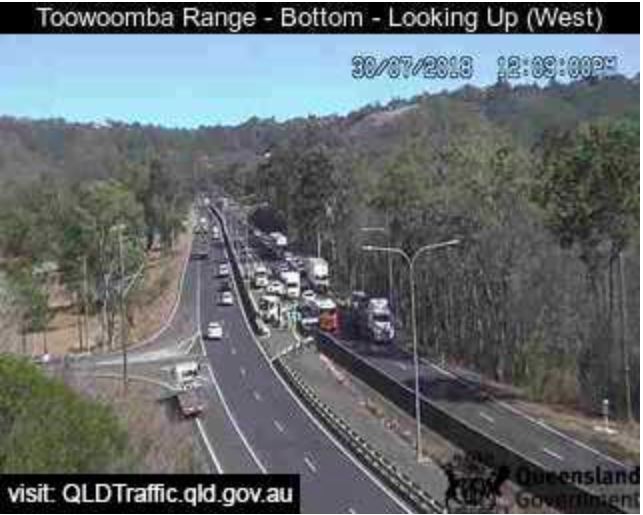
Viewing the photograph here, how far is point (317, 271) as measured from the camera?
2373cm

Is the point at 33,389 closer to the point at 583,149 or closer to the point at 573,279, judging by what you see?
the point at 583,149

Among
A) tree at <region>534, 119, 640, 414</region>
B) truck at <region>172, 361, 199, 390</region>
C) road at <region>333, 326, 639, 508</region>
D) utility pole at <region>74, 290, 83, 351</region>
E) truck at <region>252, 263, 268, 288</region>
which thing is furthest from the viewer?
utility pole at <region>74, 290, 83, 351</region>

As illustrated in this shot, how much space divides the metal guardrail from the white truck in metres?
4.49

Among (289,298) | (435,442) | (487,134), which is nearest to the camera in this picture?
(435,442)

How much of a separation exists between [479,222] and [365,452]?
38.3 feet

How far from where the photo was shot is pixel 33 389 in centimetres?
977

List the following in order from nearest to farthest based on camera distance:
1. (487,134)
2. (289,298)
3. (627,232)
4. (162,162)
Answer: (627,232), (289,298), (487,134), (162,162)

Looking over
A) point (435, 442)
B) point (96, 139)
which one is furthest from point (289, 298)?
point (96, 139)

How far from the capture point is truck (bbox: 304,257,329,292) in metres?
21.0

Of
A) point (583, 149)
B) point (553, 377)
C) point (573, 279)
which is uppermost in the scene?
point (583, 149)

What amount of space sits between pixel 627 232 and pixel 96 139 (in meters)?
39.8

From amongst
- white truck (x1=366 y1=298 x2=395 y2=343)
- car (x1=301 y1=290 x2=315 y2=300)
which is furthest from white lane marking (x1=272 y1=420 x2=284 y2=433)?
white truck (x1=366 y1=298 x2=395 y2=343)

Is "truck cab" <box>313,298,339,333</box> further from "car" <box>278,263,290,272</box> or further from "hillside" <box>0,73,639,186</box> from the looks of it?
"car" <box>278,263,290,272</box>

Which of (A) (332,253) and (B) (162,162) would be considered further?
(B) (162,162)
